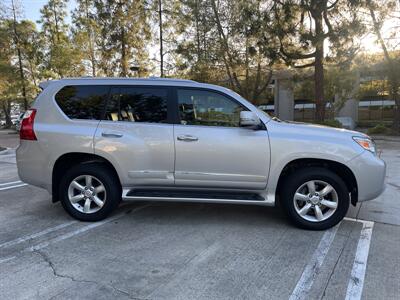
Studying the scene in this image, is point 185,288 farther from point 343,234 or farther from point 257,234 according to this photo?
point 343,234

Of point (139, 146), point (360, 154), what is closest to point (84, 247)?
point (139, 146)

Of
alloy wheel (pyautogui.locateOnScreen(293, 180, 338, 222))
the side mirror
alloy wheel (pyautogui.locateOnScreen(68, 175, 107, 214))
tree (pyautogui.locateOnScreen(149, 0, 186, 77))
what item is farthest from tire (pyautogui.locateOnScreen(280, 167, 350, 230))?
tree (pyautogui.locateOnScreen(149, 0, 186, 77))

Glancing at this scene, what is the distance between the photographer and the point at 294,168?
4.70 meters

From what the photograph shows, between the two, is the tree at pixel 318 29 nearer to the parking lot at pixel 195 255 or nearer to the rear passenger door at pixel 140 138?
the parking lot at pixel 195 255

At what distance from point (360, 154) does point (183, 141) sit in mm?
2221

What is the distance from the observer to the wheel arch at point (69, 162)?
15.9 ft

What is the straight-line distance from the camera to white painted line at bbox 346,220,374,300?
Answer: 3.09 meters

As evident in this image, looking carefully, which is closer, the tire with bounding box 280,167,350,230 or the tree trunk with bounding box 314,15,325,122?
the tire with bounding box 280,167,350,230

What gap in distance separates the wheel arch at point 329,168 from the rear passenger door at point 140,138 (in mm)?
1469

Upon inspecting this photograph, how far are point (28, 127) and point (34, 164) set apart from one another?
509 mm

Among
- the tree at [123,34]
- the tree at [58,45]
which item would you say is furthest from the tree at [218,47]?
the tree at [58,45]

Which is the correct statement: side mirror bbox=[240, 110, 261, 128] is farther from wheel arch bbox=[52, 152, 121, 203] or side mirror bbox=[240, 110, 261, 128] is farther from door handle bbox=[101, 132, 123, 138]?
wheel arch bbox=[52, 152, 121, 203]

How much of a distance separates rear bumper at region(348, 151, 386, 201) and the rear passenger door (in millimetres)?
2336

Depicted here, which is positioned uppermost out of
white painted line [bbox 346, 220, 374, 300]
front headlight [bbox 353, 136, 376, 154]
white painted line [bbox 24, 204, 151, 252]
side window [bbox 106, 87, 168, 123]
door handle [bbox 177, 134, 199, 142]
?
side window [bbox 106, 87, 168, 123]
